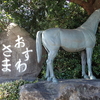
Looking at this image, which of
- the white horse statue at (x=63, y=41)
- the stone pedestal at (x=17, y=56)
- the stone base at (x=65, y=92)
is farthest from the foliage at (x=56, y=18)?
the stone base at (x=65, y=92)

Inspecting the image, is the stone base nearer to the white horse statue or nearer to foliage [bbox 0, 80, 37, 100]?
the white horse statue

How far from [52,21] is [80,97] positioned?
12.1 ft

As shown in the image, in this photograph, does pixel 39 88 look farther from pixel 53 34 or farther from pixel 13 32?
pixel 13 32

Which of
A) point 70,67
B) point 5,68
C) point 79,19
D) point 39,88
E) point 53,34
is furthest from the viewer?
point 79,19

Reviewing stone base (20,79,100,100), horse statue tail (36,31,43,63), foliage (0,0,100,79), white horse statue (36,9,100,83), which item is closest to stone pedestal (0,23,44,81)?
foliage (0,0,100,79)

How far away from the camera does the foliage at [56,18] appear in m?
5.66

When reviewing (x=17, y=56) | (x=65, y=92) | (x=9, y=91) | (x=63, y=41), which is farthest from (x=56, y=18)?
(x=65, y=92)

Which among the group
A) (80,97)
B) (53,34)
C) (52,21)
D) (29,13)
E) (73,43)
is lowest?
(80,97)

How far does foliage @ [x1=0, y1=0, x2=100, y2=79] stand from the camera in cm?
566

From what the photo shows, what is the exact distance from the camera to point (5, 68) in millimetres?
5535

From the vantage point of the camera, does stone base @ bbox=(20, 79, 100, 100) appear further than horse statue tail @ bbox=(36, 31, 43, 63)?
No

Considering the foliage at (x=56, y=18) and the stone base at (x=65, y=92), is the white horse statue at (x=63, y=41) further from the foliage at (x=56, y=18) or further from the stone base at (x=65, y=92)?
the foliage at (x=56, y=18)

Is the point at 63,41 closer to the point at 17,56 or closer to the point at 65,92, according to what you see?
the point at 65,92

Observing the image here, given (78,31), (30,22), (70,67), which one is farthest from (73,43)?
(30,22)
